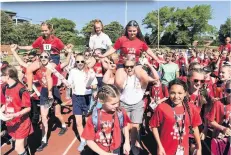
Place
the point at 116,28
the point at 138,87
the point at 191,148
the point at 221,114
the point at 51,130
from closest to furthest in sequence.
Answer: the point at 221,114
the point at 191,148
the point at 138,87
the point at 51,130
the point at 116,28

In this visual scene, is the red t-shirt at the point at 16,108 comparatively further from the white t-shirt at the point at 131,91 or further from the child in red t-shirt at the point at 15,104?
the white t-shirt at the point at 131,91

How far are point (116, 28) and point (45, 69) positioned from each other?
957 inches

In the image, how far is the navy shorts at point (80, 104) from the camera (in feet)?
16.7

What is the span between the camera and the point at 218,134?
130 inches

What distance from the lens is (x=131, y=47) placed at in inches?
189

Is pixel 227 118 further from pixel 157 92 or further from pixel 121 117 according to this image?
pixel 157 92

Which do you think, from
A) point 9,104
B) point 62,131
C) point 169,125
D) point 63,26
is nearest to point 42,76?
point 62,131

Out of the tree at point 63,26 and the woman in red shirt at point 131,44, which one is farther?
the tree at point 63,26

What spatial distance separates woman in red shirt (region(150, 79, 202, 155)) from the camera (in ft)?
9.62

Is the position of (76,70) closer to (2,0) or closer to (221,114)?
(2,0)

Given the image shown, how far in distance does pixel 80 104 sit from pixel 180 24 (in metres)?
41.9

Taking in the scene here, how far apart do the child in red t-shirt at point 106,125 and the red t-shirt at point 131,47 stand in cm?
189

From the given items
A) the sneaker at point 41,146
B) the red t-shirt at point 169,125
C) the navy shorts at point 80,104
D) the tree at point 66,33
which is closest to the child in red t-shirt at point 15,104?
the sneaker at point 41,146

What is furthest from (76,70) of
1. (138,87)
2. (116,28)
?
(116,28)
